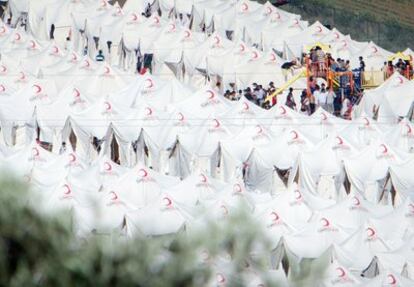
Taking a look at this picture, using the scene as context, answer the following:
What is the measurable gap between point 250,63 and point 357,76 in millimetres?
3493

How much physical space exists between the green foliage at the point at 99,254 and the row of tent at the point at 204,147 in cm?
1576

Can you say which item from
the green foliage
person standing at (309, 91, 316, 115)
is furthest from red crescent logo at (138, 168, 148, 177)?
the green foliage

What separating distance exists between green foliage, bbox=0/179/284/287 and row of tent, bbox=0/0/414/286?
15762 mm

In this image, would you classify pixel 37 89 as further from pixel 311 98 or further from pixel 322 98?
pixel 322 98

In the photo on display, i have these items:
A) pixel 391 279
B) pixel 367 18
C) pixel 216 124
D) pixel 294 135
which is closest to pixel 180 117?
pixel 216 124

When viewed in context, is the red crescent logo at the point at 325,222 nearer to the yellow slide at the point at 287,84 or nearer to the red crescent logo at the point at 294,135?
the red crescent logo at the point at 294,135

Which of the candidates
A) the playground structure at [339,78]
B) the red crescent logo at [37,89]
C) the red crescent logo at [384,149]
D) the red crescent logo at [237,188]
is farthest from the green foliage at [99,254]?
the playground structure at [339,78]

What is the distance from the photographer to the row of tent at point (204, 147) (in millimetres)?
36031

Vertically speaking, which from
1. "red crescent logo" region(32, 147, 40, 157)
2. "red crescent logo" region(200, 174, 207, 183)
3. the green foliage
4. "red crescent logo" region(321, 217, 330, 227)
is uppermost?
the green foliage

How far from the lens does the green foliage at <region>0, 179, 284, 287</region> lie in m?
14.8

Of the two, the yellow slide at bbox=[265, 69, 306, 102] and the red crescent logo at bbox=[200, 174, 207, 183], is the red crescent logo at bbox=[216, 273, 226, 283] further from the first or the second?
the yellow slide at bbox=[265, 69, 306, 102]

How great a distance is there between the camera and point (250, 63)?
4966cm

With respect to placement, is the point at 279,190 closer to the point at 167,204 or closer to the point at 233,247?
the point at 167,204

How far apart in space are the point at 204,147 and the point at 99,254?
27.9m
